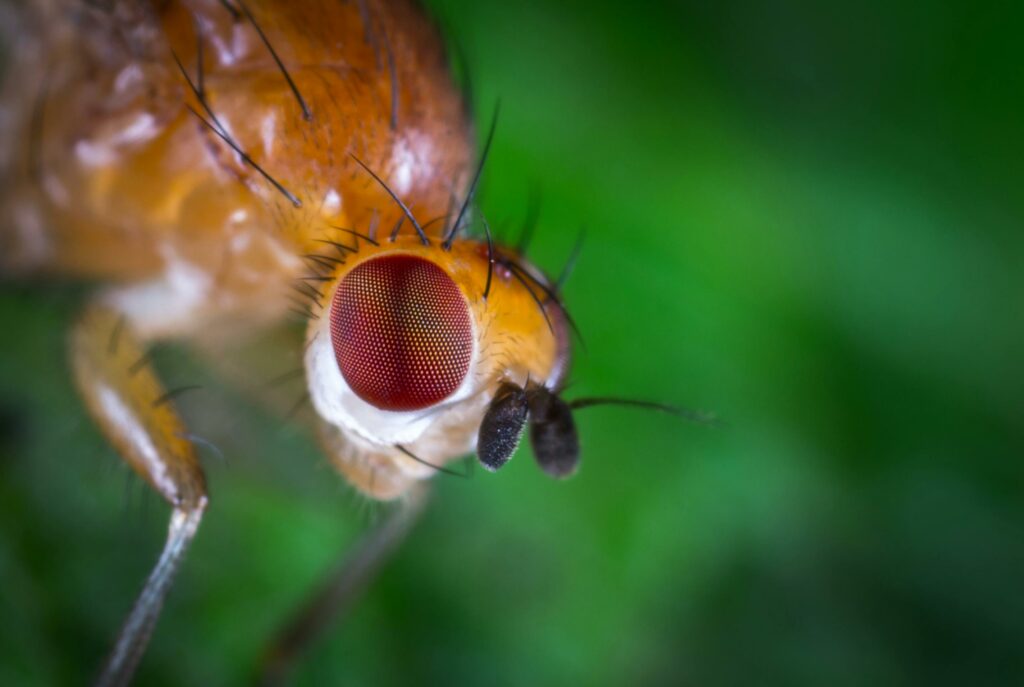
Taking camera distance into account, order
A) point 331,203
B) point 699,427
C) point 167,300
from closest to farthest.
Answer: point 331,203, point 167,300, point 699,427

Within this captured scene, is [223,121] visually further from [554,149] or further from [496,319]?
[554,149]

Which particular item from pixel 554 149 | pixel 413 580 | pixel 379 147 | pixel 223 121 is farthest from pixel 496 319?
pixel 554 149

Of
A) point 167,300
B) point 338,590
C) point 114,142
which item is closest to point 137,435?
point 167,300

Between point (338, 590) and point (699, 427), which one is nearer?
point (338, 590)

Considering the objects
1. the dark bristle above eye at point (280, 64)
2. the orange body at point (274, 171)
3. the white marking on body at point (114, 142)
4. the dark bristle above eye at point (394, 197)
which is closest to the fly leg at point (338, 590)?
the orange body at point (274, 171)

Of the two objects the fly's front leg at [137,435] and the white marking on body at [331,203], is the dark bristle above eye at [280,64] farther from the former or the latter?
the fly's front leg at [137,435]

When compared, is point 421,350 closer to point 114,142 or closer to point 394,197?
point 394,197

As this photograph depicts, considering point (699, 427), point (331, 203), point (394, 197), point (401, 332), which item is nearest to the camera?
point (401, 332)

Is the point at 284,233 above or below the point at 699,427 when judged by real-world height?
above
